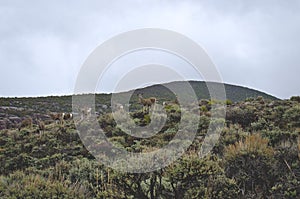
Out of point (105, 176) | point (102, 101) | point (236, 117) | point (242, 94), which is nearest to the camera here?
point (105, 176)

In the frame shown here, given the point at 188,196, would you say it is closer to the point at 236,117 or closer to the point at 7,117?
the point at 236,117

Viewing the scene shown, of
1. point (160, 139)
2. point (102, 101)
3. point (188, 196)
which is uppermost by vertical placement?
point (102, 101)

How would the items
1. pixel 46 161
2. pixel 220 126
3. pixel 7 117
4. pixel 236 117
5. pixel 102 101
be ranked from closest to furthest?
1. pixel 46 161
2. pixel 220 126
3. pixel 236 117
4. pixel 7 117
5. pixel 102 101

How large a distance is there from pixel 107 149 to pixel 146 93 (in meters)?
25.2

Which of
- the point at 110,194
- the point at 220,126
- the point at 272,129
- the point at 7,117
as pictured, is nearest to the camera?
the point at 110,194

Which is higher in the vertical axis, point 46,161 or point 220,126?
point 220,126

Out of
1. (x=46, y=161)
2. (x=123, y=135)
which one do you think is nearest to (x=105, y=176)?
(x=46, y=161)

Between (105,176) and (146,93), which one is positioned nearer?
(105,176)

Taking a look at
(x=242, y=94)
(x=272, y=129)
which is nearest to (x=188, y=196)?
(x=272, y=129)

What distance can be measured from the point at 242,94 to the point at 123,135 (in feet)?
91.3

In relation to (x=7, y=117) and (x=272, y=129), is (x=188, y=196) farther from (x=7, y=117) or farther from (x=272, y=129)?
(x=7, y=117)

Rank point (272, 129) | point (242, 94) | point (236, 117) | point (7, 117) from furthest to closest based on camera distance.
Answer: point (242, 94) < point (7, 117) < point (236, 117) < point (272, 129)

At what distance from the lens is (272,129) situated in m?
13.3

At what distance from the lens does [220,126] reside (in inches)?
567
